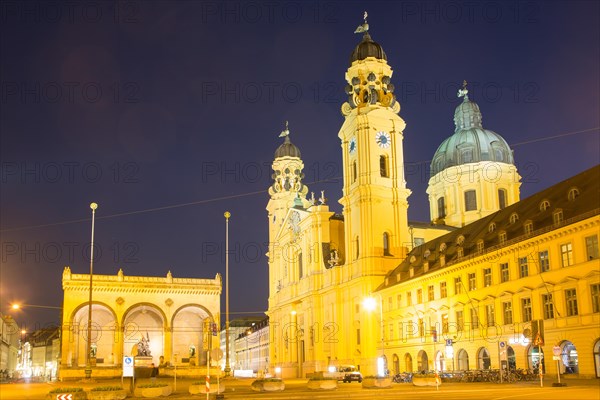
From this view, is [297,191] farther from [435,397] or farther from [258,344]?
[435,397]

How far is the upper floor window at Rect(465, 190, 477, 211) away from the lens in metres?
91.6

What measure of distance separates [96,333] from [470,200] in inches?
2074

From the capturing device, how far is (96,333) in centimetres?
9131

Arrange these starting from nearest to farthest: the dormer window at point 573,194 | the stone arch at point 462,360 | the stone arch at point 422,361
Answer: the dormer window at point 573,194 < the stone arch at point 462,360 < the stone arch at point 422,361

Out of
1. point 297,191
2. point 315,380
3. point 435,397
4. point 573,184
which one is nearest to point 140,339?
point 297,191

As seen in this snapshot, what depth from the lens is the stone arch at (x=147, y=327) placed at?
9212cm

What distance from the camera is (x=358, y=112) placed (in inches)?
3130

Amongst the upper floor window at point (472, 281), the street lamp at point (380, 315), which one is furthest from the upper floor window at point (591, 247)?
the street lamp at point (380, 315)

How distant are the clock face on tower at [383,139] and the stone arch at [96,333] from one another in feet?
133

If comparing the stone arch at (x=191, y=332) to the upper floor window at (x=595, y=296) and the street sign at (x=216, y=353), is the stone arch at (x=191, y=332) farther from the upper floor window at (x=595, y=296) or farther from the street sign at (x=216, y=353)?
the street sign at (x=216, y=353)

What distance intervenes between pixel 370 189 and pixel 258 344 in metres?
72.7

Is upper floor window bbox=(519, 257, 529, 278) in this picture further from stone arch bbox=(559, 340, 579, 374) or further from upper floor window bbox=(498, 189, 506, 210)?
upper floor window bbox=(498, 189, 506, 210)

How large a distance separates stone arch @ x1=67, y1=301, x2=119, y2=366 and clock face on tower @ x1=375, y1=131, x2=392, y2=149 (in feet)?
133

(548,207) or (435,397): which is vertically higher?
(548,207)
